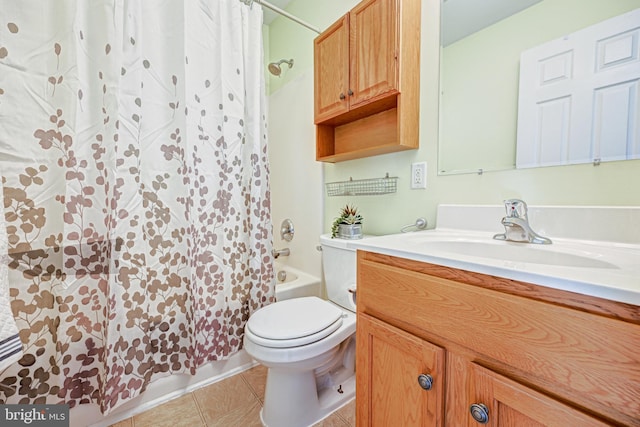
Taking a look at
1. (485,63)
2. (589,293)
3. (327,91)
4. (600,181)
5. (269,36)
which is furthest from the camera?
(269,36)

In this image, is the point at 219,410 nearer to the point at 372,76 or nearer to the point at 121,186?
the point at 121,186

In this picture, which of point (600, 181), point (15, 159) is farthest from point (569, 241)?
point (15, 159)

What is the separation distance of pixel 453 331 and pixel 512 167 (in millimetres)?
703

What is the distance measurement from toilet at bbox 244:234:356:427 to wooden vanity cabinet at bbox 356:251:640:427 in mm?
278

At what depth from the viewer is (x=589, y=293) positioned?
0.41 meters

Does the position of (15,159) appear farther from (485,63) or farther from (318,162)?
(485,63)

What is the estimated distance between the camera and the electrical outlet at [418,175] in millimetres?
1217

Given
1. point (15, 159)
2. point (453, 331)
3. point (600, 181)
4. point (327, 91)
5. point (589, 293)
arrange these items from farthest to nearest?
1. point (327, 91)
2. point (15, 159)
3. point (600, 181)
4. point (453, 331)
5. point (589, 293)

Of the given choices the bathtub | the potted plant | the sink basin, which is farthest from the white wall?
the sink basin

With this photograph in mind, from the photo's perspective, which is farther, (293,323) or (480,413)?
(293,323)

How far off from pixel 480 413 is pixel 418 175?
3.06 feet

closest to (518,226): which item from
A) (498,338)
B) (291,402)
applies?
(498,338)

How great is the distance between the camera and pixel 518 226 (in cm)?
81

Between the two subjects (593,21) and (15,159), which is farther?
(15,159)
